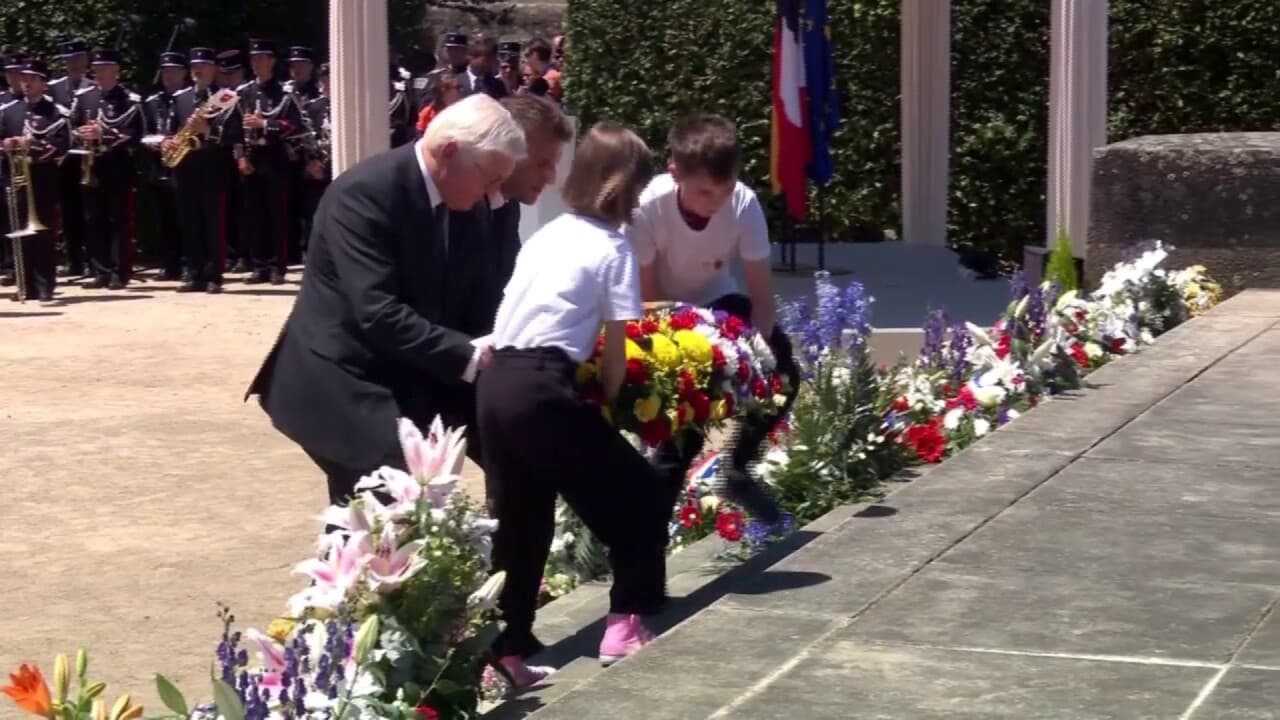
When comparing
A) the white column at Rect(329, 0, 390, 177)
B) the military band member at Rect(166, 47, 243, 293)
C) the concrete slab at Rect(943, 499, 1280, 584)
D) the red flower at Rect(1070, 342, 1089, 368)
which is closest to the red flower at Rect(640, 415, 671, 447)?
the concrete slab at Rect(943, 499, 1280, 584)

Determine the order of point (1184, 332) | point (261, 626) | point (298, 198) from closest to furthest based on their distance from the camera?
point (261, 626)
point (1184, 332)
point (298, 198)

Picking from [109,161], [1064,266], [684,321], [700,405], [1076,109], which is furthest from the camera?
[109,161]

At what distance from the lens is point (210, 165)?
16.7 meters

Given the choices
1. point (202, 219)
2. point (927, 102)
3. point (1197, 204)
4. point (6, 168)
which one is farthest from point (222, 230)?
point (1197, 204)

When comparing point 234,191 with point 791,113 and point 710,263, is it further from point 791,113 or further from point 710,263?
point 710,263

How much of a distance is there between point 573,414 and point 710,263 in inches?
44.8

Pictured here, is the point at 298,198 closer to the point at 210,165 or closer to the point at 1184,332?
the point at 210,165

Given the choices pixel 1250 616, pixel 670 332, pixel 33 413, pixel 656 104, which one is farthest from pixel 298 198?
pixel 1250 616

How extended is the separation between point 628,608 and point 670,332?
807 millimetres

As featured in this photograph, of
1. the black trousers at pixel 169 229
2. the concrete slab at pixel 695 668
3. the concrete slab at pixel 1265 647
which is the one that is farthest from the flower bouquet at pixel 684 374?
the black trousers at pixel 169 229

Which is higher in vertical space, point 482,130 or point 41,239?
point 482,130

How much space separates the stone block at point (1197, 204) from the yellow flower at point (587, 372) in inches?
222

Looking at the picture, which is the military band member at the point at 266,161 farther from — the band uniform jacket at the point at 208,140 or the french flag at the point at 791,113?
the french flag at the point at 791,113

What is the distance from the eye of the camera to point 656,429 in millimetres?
5445
